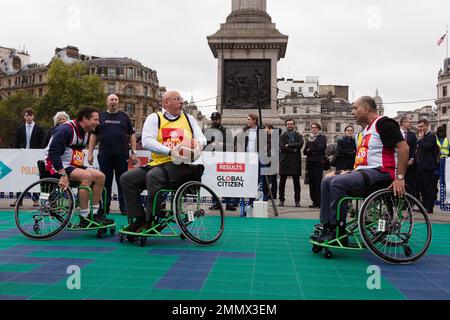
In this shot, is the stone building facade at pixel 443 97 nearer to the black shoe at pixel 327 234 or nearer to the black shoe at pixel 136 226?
the black shoe at pixel 327 234

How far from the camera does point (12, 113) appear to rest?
211ft

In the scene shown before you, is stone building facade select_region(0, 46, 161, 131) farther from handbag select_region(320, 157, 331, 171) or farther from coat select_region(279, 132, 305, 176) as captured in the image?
handbag select_region(320, 157, 331, 171)

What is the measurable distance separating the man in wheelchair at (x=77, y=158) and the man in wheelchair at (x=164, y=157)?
788 millimetres

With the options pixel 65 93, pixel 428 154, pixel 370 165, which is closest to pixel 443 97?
pixel 65 93

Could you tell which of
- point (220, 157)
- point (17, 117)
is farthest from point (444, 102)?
point (220, 157)

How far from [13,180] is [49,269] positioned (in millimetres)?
6454

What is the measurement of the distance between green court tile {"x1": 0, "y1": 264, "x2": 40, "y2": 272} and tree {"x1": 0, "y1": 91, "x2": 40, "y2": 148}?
63546 mm

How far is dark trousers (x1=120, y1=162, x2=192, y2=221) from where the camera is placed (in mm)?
5484

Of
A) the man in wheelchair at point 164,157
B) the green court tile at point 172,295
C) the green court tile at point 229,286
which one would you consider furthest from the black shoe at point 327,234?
the green court tile at point 172,295

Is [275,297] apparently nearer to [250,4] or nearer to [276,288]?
[276,288]

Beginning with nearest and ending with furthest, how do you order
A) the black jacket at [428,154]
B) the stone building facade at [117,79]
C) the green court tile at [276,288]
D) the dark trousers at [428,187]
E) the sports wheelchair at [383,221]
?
the green court tile at [276,288] < the sports wheelchair at [383,221] < the dark trousers at [428,187] < the black jacket at [428,154] < the stone building facade at [117,79]

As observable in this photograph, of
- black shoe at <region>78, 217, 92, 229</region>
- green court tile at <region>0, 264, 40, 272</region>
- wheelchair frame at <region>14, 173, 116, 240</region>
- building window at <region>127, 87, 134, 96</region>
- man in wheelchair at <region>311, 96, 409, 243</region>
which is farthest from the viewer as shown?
building window at <region>127, 87, 134, 96</region>

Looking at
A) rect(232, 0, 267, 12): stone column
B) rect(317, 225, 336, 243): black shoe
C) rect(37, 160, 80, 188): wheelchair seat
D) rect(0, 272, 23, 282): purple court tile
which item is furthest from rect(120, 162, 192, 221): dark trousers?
rect(232, 0, 267, 12): stone column

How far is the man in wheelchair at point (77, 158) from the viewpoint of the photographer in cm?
601
